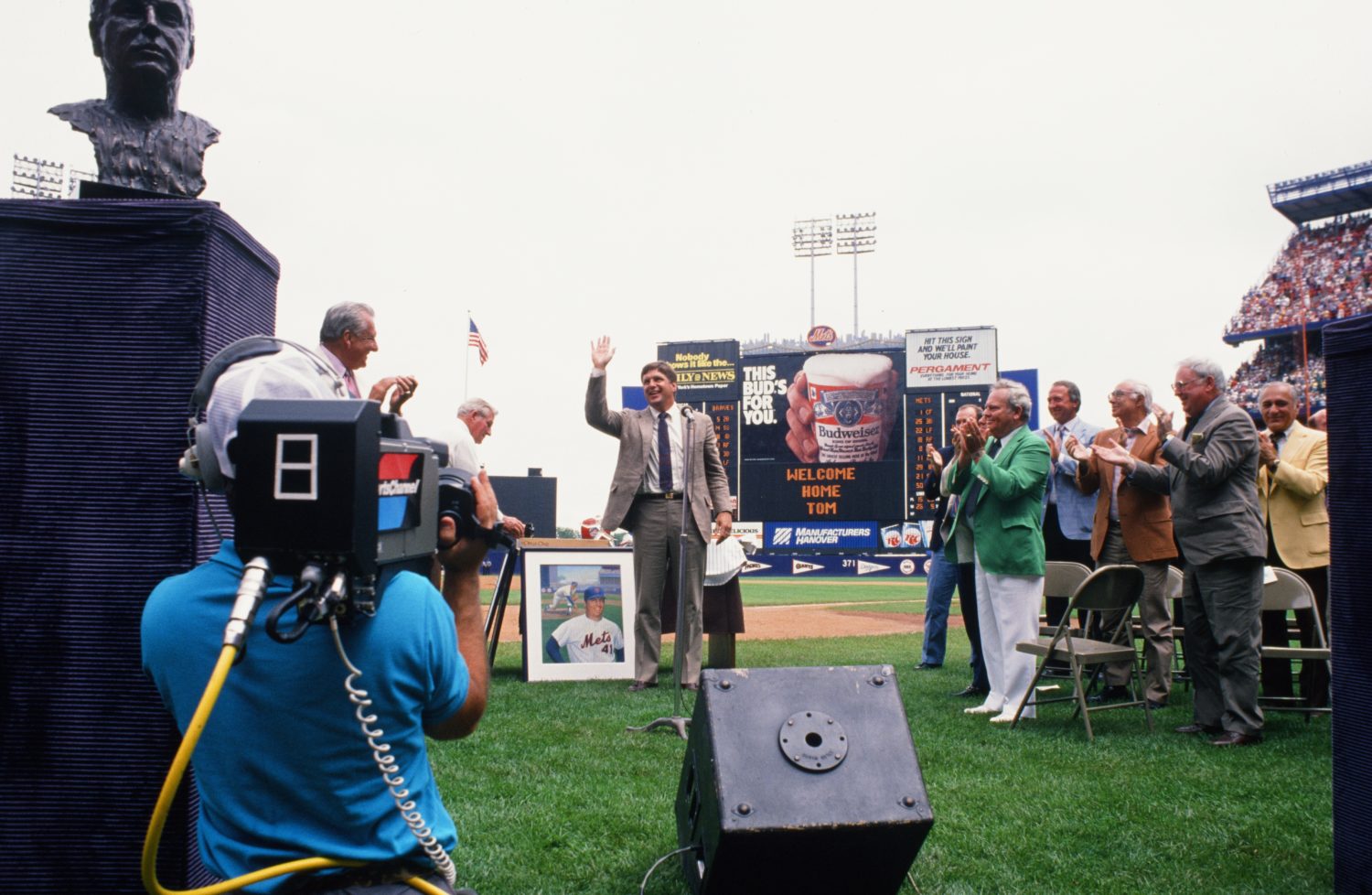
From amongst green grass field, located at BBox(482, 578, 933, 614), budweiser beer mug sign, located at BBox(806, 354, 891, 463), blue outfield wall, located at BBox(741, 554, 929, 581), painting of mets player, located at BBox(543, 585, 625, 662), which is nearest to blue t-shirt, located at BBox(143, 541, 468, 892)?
painting of mets player, located at BBox(543, 585, 625, 662)

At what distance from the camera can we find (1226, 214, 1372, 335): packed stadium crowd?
37.8 m

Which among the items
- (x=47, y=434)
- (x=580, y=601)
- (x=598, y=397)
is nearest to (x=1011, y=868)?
(x=47, y=434)

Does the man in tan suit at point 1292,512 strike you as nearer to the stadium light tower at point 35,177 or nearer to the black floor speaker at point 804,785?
the black floor speaker at point 804,785

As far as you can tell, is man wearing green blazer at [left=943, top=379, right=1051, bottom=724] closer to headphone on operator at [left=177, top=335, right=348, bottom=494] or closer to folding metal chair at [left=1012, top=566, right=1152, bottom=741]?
folding metal chair at [left=1012, top=566, right=1152, bottom=741]

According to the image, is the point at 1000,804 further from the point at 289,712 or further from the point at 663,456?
the point at 663,456

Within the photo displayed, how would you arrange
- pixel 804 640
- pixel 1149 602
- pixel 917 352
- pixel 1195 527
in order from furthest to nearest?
pixel 917 352 < pixel 804 640 < pixel 1149 602 < pixel 1195 527

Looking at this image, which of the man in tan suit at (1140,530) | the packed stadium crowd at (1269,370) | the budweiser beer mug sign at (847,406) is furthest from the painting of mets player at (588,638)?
the packed stadium crowd at (1269,370)

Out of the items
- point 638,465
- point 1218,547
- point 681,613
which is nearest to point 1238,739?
point 1218,547

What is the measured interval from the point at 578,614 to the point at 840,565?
26402 mm

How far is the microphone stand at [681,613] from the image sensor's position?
16.5 ft

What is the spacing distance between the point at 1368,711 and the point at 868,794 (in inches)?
54.5

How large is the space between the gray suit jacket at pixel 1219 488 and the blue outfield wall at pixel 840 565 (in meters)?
27.6

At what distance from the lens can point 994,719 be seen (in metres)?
5.72

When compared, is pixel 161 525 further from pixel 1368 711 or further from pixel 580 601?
pixel 580 601
